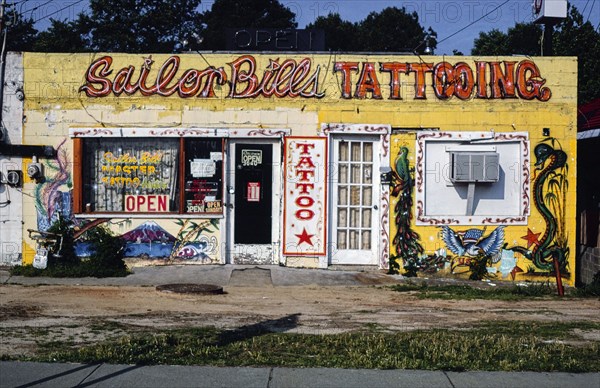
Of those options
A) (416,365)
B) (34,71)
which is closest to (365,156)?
(34,71)

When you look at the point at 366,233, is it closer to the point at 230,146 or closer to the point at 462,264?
the point at 462,264

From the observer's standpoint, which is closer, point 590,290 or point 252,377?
point 252,377

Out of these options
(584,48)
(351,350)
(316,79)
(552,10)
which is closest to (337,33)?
(584,48)

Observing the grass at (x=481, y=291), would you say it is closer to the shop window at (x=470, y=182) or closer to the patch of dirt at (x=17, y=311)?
the shop window at (x=470, y=182)

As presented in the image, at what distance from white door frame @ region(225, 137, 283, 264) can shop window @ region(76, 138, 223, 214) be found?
0.19 m

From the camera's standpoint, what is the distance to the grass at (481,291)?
518 inches

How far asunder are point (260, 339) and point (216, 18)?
44545mm

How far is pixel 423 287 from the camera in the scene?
13789mm

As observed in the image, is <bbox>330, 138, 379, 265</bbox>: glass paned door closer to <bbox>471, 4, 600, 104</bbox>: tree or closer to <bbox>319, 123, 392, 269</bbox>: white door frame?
<bbox>319, 123, 392, 269</bbox>: white door frame

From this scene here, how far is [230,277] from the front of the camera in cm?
1398

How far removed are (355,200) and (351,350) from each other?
667cm

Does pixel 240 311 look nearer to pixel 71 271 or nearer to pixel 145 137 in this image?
pixel 71 271

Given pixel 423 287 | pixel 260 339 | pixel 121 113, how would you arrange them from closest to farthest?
pixel 260 339 → pixel 423 287 → pixel 121 113

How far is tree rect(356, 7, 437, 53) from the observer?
59156 millimetres
